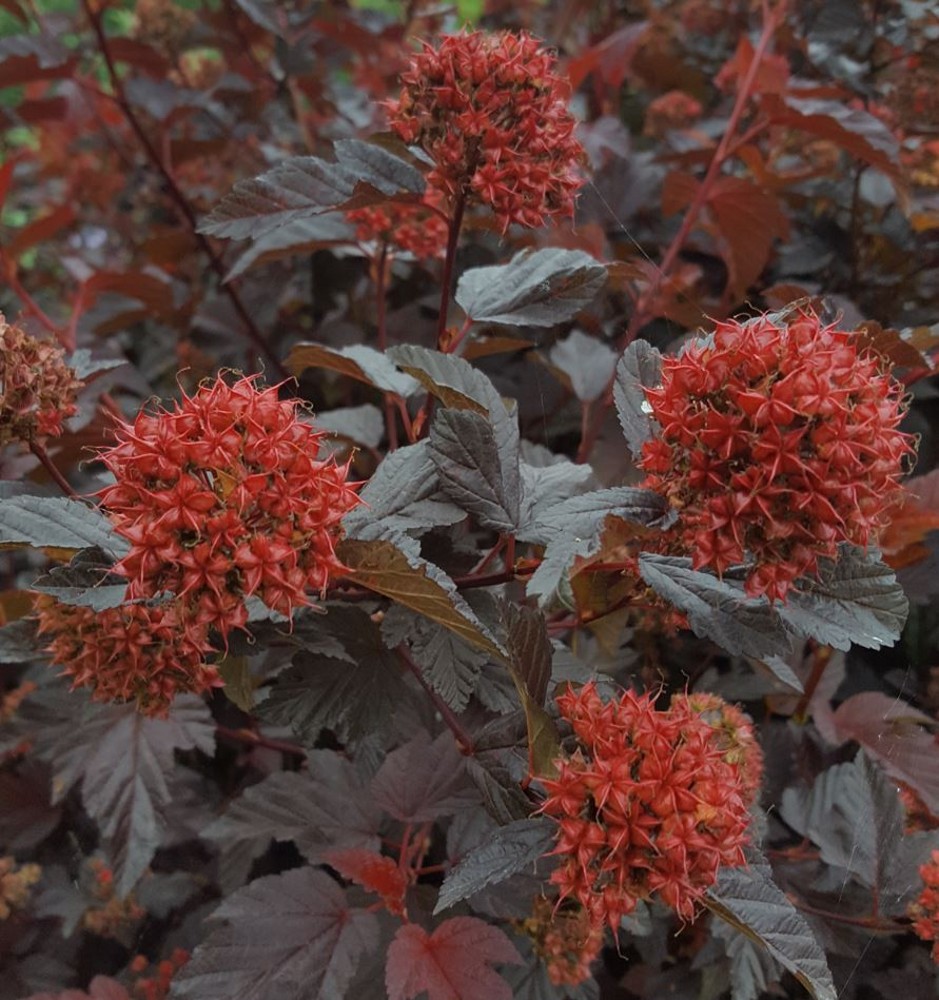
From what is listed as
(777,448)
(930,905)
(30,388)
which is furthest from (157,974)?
(777,448)

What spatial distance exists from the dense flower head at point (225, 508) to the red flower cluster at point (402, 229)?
0.61 meters

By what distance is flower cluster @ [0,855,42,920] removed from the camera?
1333mm

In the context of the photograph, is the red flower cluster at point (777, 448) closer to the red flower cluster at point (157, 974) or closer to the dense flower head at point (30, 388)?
the dense flower head at point (30, 388)

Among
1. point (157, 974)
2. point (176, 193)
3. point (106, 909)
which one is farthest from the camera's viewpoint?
point (176, 193)

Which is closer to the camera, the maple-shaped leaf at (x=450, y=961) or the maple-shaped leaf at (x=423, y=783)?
the maple-shaped leaf at (x=450, y=961)

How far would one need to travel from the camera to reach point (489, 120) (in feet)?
3.03

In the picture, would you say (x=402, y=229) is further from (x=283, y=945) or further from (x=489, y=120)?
(x=283, y=945)

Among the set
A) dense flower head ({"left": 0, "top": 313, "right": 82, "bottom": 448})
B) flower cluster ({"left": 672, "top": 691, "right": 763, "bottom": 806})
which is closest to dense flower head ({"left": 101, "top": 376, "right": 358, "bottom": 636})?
dense flower head ({"left": 0, "top": 313, "right": 82, "bottom": 448})

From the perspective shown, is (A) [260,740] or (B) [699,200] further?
(B) [699,200]

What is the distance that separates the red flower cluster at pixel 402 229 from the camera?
49.3 inches

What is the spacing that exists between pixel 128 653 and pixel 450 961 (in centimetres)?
44

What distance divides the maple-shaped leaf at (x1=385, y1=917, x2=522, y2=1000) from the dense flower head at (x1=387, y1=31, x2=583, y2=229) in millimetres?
743

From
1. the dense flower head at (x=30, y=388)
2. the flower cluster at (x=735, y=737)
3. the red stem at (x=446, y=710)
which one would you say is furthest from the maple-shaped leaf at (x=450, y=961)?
the dense flower head at (x=30, y=388)

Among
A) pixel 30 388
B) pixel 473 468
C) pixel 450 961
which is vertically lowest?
pixel 450 961
